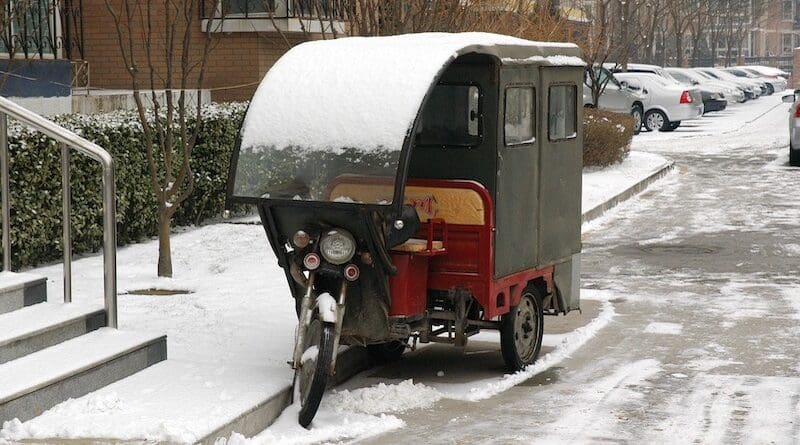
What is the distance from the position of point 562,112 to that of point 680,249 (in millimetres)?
6065

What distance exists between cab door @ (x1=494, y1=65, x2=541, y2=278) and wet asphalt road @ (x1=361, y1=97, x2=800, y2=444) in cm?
83

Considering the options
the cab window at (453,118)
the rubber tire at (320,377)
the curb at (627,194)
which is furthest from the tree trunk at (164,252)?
the curb at (627,194)

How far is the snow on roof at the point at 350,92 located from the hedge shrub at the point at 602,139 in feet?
49.9

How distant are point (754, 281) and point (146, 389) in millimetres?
7204

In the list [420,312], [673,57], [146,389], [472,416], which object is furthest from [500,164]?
[673,57]

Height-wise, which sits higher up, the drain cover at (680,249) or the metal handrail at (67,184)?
the metal handrail at (67,184)

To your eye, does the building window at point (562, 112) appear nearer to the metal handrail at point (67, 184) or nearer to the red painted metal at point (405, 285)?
the red painted metal at point (405, 285)

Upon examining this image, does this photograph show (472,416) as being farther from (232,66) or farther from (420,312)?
(232,66)

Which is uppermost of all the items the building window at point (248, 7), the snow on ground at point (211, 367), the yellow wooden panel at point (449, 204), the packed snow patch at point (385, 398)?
the building window at point (248, 7)

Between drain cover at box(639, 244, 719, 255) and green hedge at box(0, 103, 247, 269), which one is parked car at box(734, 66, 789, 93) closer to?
drain cover at box(639, 244, 719, 255)

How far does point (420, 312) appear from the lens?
8328 millimetres

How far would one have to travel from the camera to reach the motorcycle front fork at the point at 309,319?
25.3ft

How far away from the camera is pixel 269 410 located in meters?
7.54

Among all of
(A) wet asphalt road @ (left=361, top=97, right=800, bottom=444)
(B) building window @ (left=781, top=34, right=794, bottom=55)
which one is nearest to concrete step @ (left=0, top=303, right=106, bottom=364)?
(A) wet asphalt road @ (left=361, top=97, right=800, bottom=444)
